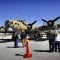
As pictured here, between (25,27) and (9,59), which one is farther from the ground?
(25,27)

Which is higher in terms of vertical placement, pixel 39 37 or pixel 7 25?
pixel 7 25

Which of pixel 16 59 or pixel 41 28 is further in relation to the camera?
pixel 41 28

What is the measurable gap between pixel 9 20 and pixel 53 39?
52.7 ft

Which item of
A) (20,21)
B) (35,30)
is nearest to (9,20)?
(20,21)

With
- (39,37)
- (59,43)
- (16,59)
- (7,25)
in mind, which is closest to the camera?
(16,59)

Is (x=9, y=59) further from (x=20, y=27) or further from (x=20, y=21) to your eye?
(x=20, y=21)

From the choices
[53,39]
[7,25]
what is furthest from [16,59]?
[7,25]

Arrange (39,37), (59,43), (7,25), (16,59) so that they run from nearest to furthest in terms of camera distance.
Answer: (16,59), (59,43), (7,25), (39,37)

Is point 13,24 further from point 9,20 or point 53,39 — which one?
point 53,39

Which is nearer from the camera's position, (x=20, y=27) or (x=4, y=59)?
(x=4, y=59)

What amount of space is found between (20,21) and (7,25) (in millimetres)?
4227

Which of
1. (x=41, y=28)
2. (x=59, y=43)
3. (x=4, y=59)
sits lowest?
(x=4, y=59)

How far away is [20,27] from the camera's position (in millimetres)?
31266

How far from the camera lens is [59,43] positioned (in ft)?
48.8
